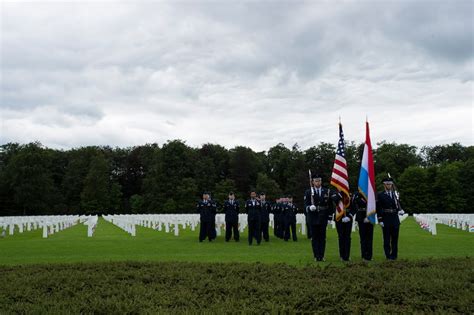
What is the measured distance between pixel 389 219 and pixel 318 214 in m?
1.86

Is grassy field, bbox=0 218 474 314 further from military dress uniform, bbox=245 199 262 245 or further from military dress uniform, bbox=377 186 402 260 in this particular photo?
military dress uniform, bbox=245 199 262 245

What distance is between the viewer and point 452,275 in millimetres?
8930

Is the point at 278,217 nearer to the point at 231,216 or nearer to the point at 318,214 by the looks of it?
the point at 231,216

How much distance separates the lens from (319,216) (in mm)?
12891

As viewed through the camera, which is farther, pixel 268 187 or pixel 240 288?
pixel 268 187

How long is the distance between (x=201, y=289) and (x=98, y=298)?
1.72 metres

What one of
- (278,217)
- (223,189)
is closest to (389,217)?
(278,217)

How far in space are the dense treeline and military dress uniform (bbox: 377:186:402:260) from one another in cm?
6458

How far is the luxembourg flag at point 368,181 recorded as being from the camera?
12234 millimetres

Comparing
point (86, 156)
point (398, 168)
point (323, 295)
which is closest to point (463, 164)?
point (398, 168)

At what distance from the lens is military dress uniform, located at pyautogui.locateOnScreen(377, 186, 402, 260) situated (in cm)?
1264

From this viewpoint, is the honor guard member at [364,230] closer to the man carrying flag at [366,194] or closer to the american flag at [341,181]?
the man carrying flag at [366,194]

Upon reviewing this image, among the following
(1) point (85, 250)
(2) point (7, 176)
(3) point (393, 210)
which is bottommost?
(1) point (85, 250)

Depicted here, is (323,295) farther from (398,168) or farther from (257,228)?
(398,168)
